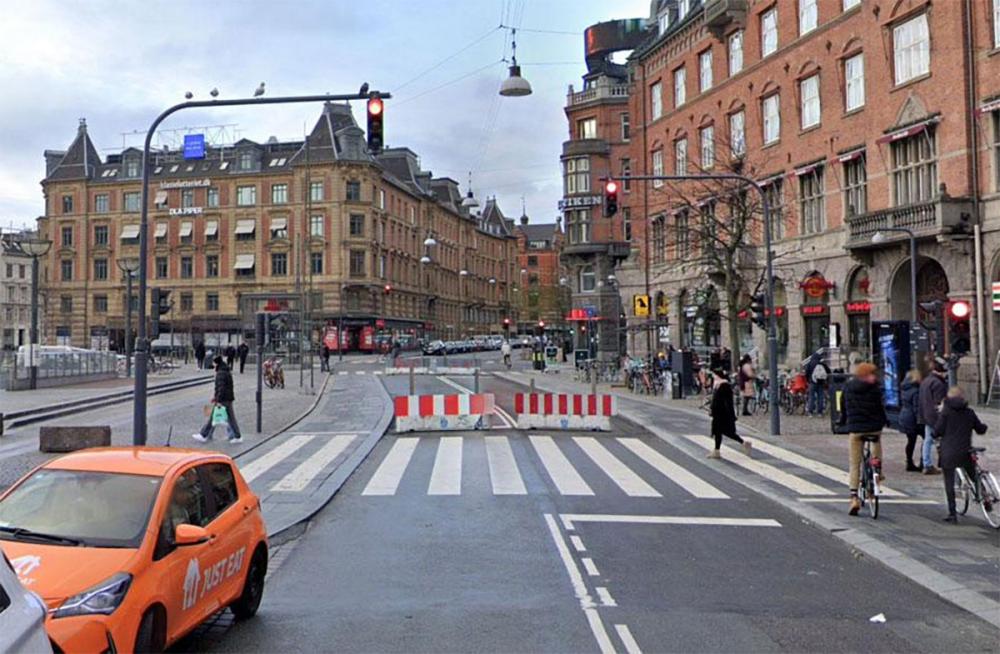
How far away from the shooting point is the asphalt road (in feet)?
19.6

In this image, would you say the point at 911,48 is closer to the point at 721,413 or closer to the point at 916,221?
the point at 916,221

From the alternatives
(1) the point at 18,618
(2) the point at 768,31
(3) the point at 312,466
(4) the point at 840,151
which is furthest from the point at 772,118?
(1) the point at 18,618

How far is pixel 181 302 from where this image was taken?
78500mm

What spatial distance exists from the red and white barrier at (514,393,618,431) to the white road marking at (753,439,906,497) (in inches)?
143

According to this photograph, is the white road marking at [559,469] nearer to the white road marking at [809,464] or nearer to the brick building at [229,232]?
the white road marking at [809,464]

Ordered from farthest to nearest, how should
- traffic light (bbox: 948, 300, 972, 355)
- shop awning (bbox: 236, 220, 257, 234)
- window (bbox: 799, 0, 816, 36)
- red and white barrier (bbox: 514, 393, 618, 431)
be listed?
shop awning (bbox: 236, 220, 257, 234) → window (bbox: 799, 0, 816, 36) → red and white barrier (bbox: 514, 393, 618, 431) → traffic light (bbox: 948, 300, 972, 355)

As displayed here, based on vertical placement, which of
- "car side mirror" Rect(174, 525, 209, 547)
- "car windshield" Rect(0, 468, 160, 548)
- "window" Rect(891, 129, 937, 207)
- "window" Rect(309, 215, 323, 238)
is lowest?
"car side mirror" Rect(174, 525, 209, 547)

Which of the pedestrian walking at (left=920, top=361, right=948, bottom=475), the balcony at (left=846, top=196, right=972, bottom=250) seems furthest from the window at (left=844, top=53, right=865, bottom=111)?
the pedestrian walking at (left=920, top=361, right=948, bottom=475)

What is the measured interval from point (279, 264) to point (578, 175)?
31.6 metres

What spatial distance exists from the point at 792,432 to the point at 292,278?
6199cm

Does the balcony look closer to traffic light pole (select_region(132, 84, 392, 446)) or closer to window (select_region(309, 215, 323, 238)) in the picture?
traffic light pole (select_region(132, 84, 392, 446))

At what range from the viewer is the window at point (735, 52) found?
3678 cm

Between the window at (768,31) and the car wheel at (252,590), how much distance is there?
109ft

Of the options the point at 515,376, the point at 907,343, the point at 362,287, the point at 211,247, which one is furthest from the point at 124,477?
the point at 211,247
